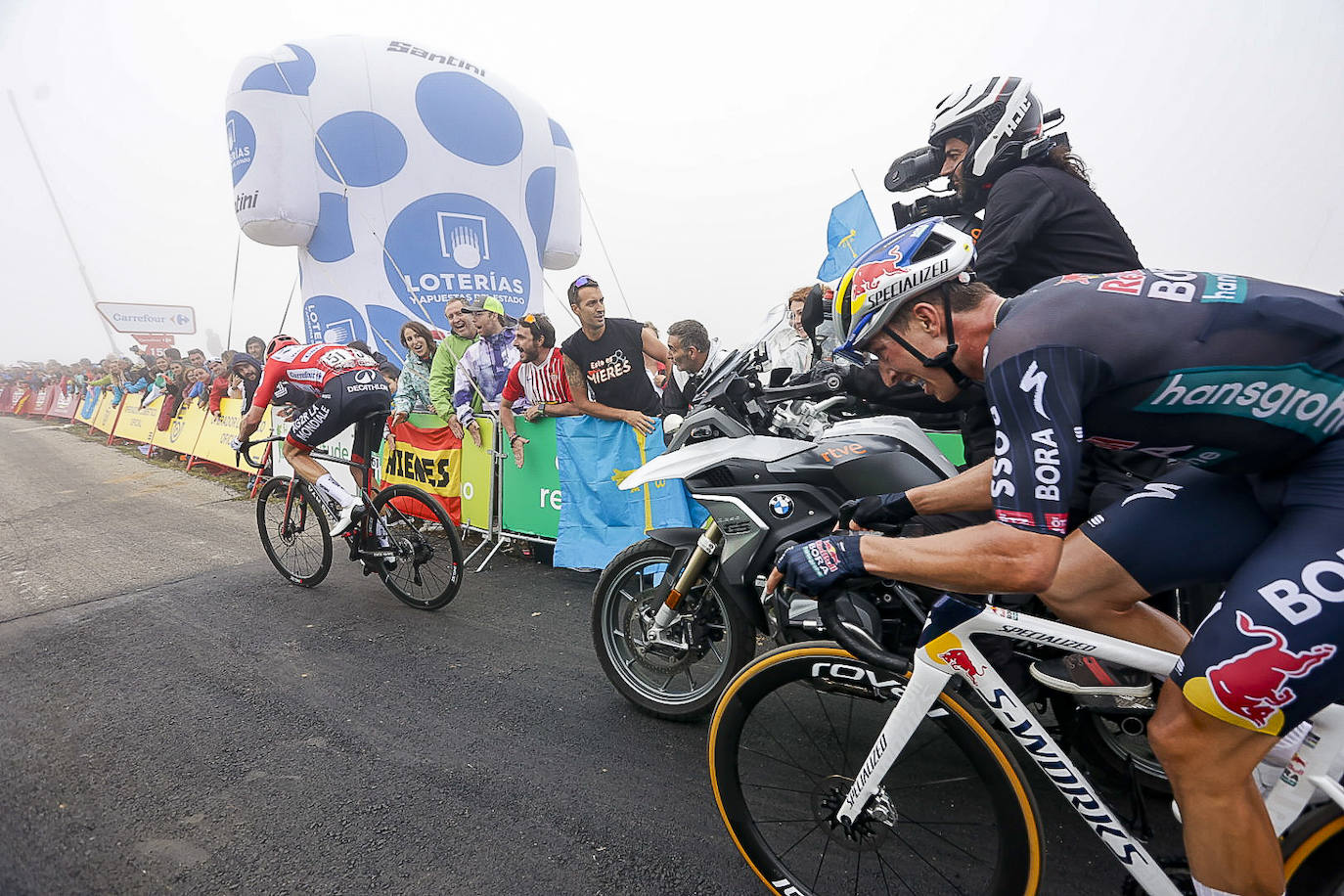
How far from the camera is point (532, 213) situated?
491 inches

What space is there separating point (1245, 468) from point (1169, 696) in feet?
1.77

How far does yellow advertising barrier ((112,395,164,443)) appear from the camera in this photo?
45.0ft

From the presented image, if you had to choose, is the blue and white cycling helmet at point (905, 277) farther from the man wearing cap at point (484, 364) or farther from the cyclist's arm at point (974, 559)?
the man wearing cap at point (484, 364)

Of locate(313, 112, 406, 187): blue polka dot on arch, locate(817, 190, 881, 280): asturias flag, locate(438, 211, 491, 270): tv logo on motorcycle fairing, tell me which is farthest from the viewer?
locate(438, 211, 491, 270): tv logo on motorcycle fairing

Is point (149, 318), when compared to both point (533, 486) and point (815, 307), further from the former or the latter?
point (815, 307)

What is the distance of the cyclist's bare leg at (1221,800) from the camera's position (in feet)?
4.18

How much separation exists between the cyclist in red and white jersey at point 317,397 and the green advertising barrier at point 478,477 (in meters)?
1.09

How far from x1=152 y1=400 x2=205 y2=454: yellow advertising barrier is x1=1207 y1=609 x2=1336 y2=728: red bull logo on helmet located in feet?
45.1

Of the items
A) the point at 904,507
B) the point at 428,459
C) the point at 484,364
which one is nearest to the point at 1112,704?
the point at 904,507

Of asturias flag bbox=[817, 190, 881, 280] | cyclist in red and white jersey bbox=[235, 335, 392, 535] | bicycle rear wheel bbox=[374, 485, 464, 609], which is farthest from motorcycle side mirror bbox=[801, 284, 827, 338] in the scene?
asturias flag bbox=[817, 190, 881, 280]

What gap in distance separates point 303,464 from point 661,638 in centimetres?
343

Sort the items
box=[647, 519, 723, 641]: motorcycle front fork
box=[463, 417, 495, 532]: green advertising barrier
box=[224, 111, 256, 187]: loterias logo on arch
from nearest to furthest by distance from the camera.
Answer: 1. box=[647, 519, 723, 641]: motorcycle front fork
2. box=[463, 417, 495, 532]: green advertising barrier
3. box=[224, 111, 256, 187]: loterias logo on arch

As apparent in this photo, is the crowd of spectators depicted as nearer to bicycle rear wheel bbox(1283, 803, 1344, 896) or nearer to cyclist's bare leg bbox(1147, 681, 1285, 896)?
cyclist's bare leg bbox(1147, 681, 1285, 896)

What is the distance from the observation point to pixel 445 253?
11.4 metres
